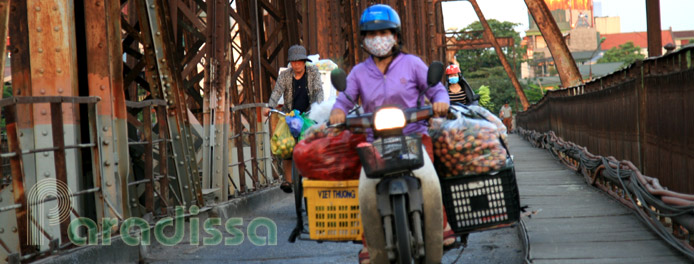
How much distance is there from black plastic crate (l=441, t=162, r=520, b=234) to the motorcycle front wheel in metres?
0.67

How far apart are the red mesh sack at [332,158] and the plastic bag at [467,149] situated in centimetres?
46

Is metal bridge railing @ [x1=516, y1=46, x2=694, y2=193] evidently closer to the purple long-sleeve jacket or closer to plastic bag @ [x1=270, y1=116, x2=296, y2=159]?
the purple long-sleeve jacket

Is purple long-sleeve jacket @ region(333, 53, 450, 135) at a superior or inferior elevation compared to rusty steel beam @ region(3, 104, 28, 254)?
superior

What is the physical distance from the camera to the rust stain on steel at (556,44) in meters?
14.3

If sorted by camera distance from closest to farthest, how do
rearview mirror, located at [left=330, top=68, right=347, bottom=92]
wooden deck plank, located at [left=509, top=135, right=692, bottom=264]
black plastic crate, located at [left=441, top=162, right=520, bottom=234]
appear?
rearview mirror, located at [left=330, top=68, right=347, bottom=92] → black plastic crate, located at [left=441, top=162, right=520, bottom=234] → wooden deck plank, located at [left=509, top=135, right=692, bottom=264]

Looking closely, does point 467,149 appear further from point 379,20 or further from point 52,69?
point 52,69

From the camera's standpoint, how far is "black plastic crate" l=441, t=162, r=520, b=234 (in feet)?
17.6

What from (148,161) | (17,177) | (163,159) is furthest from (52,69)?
(163,159)

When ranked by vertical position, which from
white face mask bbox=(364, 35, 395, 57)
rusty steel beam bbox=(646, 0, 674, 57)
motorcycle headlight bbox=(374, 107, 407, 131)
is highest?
rusty steel beam bbox=(646, 0, 674, 57)

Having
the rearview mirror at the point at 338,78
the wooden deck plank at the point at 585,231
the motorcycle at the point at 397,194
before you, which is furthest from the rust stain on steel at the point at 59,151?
the wooden deck plank at the point at 585,231

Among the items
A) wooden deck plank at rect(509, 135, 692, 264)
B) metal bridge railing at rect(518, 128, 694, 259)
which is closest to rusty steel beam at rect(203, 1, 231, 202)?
wooden deck plank at rect(509, 135, 692, 264)

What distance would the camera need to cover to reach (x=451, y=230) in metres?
5.41

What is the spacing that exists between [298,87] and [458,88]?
250 centimetres

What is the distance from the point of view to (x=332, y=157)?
17.7ft
